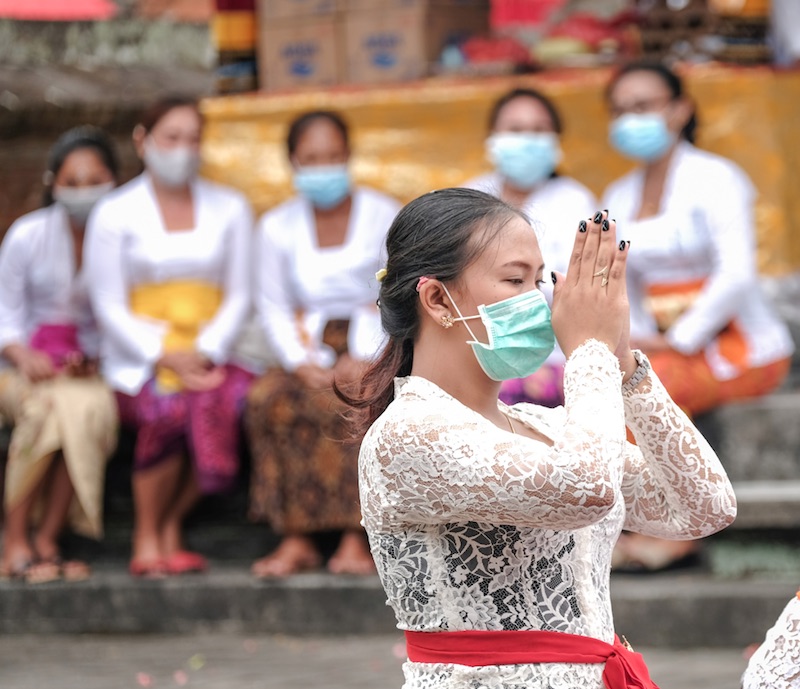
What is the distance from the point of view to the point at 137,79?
811cm

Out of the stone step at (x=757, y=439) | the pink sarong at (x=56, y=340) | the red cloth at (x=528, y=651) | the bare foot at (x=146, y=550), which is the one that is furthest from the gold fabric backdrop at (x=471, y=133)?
the red cloth at (x=528, y=651)

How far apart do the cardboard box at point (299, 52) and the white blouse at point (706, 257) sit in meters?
2.01

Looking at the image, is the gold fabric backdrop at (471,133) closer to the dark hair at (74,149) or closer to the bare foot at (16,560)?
the dark hair at (74,149)

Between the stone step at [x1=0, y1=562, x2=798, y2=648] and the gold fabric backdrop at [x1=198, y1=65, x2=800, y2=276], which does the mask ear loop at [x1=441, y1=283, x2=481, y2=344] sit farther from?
the gold fabric backdrop at [x1=198, y1=65, x2=800, y2=276]

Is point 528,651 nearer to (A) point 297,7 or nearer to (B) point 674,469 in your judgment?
(B) point 674,469

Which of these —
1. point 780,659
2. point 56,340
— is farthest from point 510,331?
point 56,340

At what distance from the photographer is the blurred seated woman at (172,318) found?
19.6 feet

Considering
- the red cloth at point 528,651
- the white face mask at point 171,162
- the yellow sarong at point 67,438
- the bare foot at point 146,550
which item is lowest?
the bare foot at point 146,550

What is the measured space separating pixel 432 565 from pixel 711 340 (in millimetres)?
3647

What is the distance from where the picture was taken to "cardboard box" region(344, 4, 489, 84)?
719cm

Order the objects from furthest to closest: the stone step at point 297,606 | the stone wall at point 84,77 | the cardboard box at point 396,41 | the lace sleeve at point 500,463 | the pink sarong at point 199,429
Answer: the stone wall at point 84,77 < the cardboard box at point 396,41 < the pink sarong at point 199,429 < the stone step at point 297,606 < the lace sleeve at point 500,463

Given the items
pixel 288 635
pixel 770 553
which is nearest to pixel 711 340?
pixel 770 553

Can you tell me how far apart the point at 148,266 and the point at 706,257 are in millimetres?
2293

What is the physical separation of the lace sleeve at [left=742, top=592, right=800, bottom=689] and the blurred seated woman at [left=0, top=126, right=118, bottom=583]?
155 inches
